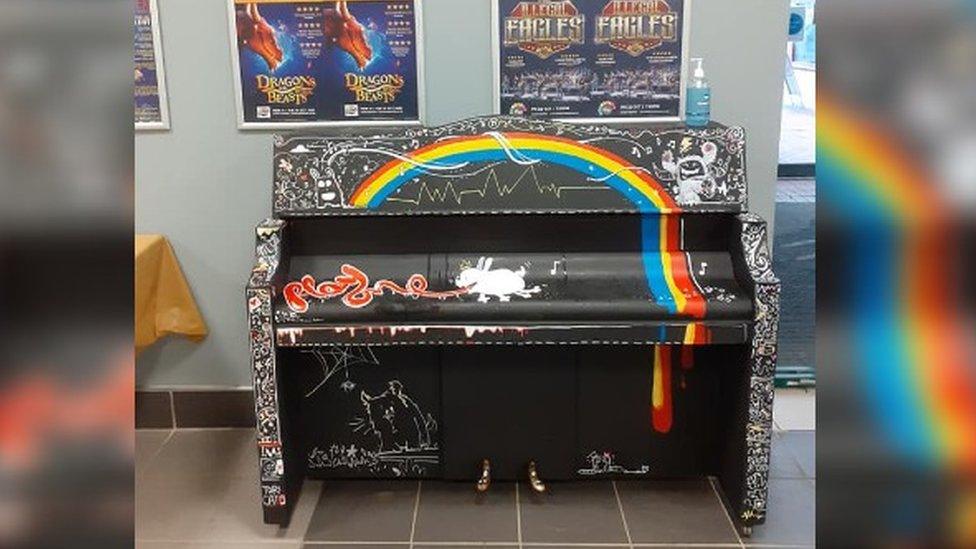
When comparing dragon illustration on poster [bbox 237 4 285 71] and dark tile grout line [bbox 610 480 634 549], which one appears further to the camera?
dragon illustration on poster [bbox 237 4 285 71]

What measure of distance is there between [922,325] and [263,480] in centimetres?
246

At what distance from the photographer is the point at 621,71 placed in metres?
2.90

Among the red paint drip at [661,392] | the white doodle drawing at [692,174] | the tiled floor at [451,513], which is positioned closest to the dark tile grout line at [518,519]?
the tiled floor at [451,513]

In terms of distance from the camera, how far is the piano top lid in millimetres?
2572

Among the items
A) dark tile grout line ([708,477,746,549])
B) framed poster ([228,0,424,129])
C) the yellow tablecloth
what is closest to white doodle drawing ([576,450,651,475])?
dark tile grout line ([708,477,746,549])

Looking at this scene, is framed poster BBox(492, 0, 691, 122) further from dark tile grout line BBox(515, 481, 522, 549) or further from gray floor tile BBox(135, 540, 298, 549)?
gray floor tile BBox(135, 540, 298, 549)

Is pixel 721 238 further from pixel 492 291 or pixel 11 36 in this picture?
pixel 11 36

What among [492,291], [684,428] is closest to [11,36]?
[492,291]

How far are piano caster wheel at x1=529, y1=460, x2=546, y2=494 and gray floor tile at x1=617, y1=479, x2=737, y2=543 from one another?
0.89ft

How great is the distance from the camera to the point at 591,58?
290 centimetres

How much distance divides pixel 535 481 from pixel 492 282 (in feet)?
2.34

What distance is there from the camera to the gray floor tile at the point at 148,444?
10.2 feet

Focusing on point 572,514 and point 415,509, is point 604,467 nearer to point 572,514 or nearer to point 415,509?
point 572,514

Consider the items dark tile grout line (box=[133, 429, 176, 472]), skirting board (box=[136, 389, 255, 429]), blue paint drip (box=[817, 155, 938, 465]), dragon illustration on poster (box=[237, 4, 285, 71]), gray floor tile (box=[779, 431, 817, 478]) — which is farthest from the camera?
skirting board (box=[136, 389, 255, 429])
